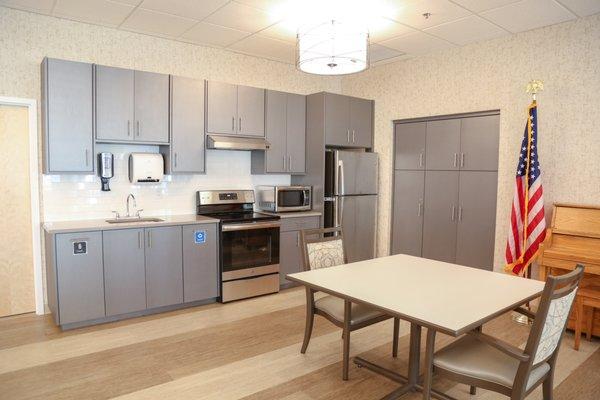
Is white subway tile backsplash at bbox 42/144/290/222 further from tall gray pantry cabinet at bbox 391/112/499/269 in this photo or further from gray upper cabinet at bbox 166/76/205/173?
tall gray pantry cabinet at bbox 391/112/499/269

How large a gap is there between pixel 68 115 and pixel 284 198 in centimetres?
246

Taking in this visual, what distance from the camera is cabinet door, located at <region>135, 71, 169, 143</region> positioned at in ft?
13.3

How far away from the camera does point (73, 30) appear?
159 inches

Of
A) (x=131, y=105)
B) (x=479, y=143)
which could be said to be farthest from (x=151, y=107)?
(x=479, y=143)

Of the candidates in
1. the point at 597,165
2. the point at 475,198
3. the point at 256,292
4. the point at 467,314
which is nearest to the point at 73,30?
the point at 256,292

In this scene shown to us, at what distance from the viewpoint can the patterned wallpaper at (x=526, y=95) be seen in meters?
3.79

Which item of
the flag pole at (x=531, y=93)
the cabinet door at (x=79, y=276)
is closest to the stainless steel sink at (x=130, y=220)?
the cabinet door at (x=79, y=276)

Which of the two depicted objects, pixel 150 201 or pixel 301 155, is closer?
pixel 150 201

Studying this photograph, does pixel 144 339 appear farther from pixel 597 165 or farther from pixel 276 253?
pixel 597 165

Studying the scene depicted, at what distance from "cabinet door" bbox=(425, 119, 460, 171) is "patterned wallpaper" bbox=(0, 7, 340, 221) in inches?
79.7

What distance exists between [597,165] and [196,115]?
3950mm

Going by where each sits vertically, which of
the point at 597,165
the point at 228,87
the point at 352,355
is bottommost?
the point at 352,355

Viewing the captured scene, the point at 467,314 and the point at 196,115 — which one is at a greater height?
the point at 196,115

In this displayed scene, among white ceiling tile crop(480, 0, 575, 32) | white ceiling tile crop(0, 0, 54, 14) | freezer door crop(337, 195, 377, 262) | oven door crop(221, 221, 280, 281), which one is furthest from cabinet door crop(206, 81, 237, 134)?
white ceiling tile crop(480, 0, 575, 32)
